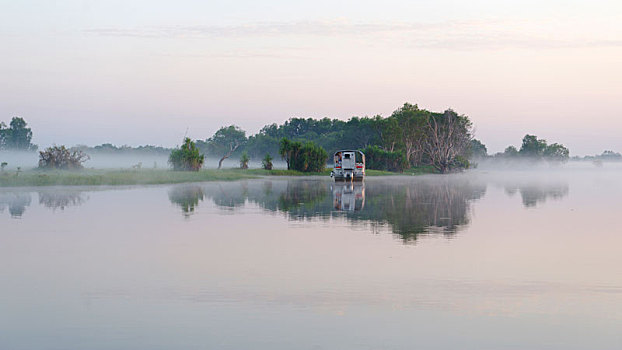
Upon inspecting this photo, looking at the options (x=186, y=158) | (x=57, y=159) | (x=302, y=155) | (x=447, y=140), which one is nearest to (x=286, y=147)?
(x=302, y=155)

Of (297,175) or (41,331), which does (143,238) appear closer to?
(41,331)

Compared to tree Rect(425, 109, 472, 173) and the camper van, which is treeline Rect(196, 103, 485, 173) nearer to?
tree Rect(425, 109, 472, 173)

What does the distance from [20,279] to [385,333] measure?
6.66m

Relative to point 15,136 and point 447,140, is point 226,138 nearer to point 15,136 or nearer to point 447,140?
Answer: point 15,136

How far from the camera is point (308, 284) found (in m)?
10.6

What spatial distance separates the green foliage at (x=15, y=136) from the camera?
5999 inches

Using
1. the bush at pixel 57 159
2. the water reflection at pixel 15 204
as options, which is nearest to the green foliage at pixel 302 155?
the bush at pixel 57 159

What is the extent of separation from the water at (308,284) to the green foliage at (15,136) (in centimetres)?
14469

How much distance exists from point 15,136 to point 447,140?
99929mm

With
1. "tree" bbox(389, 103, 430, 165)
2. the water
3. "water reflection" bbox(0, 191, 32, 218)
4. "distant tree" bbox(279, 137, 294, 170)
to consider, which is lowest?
the water

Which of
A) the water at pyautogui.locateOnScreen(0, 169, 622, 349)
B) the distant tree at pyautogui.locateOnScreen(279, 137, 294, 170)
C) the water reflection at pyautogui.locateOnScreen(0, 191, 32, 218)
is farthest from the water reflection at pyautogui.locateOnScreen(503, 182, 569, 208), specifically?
the distant tree at pyautogui.locateOnScreen(279, 137, 294, 170)

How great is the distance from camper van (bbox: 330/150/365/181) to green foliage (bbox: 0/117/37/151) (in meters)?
109

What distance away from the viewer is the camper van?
6744 centimetres

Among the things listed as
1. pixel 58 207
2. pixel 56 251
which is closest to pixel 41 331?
pixel 56 251
